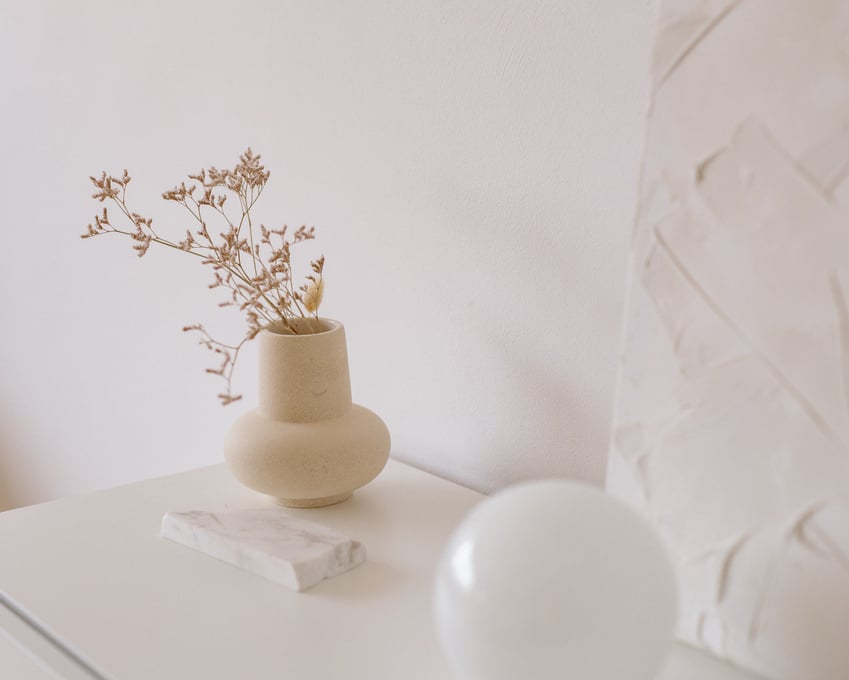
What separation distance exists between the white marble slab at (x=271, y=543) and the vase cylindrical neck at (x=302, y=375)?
11 cm

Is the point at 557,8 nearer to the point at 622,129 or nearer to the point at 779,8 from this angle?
the point at 622,129

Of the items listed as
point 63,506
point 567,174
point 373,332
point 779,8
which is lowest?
point 63,506

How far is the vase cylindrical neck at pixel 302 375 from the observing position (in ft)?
3.09

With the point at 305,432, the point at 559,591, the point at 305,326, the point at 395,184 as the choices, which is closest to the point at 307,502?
the point at 305,432

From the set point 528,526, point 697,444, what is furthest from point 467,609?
point 697,444

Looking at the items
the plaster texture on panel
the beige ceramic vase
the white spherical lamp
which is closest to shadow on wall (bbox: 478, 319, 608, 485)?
the beige ceramic vase

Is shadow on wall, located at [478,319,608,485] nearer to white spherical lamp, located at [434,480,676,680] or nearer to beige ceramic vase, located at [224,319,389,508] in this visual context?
beige ceramic vase, located at [224,319,389,508]

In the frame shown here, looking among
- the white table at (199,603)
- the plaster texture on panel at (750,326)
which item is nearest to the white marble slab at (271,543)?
the white table at (199,603)

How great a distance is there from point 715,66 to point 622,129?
242 millimetres

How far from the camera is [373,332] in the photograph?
1142 mm

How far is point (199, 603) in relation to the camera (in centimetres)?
77

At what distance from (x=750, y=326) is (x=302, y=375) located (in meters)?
0.48

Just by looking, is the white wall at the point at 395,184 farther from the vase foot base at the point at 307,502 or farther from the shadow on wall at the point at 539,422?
the vase foot base at the point at 307,502

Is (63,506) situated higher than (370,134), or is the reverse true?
(370,134)
